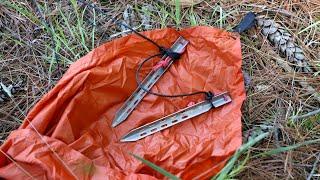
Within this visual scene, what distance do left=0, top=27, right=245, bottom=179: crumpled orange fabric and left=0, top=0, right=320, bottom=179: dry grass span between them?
0.36ft

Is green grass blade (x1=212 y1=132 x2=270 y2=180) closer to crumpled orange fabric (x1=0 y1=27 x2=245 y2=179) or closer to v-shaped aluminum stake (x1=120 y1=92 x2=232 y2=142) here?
crumpled orange fabric (x1=0 y1=27 x2=245 y2=179)

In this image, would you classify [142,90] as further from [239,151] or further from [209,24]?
[239,151]

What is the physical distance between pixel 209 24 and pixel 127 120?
0.60 meters

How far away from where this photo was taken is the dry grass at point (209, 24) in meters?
1.74

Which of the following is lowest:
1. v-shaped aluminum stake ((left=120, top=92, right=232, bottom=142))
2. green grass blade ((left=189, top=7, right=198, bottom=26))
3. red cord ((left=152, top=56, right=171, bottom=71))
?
v-shaped aluminum stake ((left=120, top=92, right=232, bottom=142))

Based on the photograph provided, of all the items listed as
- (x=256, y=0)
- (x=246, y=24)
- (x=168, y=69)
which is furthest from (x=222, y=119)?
(x=256, y=0)

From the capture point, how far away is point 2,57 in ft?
6.66

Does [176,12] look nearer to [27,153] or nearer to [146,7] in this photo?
[146,7]

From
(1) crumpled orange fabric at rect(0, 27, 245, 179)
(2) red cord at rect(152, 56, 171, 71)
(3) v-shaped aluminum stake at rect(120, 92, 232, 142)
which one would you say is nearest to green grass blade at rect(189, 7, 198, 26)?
(1) crumpled orange fabric at rect(0, 27, 245, 179)

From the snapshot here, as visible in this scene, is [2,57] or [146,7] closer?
[2,57]

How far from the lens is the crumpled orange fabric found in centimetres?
160

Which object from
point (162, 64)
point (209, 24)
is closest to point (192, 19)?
point (209, 24)

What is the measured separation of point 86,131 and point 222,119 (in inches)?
20.9

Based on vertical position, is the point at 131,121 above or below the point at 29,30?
below
